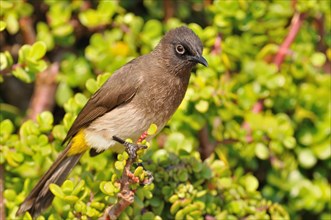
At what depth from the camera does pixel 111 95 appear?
11.8ft

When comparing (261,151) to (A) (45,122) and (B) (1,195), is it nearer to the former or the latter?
(A) (45,122)

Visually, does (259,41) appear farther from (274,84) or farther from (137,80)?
(137,80)

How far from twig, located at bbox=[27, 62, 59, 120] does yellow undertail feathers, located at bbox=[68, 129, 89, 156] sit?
0.96 meters

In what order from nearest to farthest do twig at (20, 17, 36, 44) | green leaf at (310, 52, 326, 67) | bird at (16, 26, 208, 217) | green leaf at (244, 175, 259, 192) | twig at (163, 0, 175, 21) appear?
bird at (16, 26, 208, 217)
green leaf at (244, 175, 259, 192)
green leaf at (310, 52, 326, 67)
twig at (20, 17, 36, 44)
twig at (163, 0, 175, 21)

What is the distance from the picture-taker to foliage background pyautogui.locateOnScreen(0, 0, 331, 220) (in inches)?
137

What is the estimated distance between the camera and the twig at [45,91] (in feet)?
15.3

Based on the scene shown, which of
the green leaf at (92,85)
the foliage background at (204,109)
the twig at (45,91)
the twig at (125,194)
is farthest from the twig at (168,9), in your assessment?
the twig at (125,194)

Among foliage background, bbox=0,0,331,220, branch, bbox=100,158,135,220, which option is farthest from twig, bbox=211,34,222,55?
branch, bbox=100,158,135,220

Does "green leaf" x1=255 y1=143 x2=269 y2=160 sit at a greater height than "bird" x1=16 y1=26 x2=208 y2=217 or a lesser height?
lesser

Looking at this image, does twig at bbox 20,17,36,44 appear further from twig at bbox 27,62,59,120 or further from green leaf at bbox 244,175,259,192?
green leaf at bbox 244,175,259,192

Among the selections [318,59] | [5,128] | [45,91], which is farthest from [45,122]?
[318,59]

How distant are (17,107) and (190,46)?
2014mm

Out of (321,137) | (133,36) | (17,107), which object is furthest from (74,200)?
(17,107)

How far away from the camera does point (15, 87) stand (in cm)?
514
